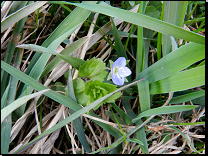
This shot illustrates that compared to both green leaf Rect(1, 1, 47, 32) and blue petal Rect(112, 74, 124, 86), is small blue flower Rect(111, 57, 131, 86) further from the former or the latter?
green leaf Rect(1, 1, 47, 32)

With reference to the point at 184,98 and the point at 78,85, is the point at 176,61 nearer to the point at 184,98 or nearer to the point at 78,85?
the point at 184,98

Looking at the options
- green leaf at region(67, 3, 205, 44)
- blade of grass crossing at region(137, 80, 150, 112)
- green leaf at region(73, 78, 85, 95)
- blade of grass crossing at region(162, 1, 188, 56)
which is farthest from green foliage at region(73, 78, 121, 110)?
blade of grass crossing at region(162, 1, 188, 56)

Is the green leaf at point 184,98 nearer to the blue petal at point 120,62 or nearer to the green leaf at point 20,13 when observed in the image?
the blue petal at point 120,62

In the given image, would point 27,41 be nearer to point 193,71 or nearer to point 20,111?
point 20,111

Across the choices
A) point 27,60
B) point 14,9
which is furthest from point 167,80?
point 14,9

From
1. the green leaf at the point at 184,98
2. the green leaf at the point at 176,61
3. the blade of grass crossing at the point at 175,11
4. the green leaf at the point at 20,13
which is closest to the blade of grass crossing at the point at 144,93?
the green leaf at the point at 176,61

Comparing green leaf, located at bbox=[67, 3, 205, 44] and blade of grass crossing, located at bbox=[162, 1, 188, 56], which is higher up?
blade of grass crossing, located at bbox=[162, 1, 188, 56]
